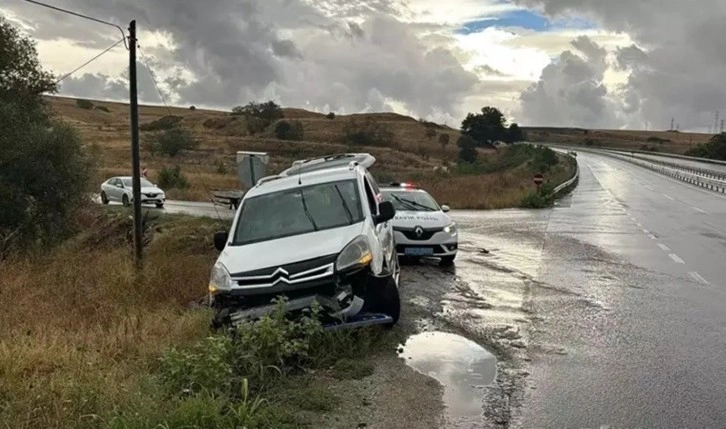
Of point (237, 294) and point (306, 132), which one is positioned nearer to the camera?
point (237, 294)

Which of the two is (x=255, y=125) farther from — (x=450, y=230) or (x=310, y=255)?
(x=310, y=255)

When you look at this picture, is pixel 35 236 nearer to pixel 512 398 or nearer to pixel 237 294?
pixel 237 294

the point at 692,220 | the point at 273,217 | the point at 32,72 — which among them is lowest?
the point at 692,220

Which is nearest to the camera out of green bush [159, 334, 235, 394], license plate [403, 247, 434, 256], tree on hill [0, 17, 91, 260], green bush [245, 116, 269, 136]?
green bush [159, 334, 235, 394]

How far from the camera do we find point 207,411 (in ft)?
16.4

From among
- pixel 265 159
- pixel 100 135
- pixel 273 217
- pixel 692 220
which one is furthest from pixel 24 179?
pixel 100 135

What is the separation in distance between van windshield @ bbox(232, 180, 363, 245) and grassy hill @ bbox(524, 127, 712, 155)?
13392cm

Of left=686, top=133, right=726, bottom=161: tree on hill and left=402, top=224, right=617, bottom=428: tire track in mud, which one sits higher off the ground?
left=686, top=133, right=726, bottom=161: tree on hill

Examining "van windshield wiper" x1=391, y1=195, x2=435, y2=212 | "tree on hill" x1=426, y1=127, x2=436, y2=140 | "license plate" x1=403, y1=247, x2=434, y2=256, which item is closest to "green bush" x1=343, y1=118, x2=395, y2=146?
"tree on hill" x1=426, y1=127, x2=436, y2=140

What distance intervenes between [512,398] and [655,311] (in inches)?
182

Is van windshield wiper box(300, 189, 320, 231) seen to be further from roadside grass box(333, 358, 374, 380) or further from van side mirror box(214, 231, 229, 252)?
roadside grass box(333, 358, 374, 380)

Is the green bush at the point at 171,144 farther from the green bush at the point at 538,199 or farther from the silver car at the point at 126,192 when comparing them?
the green bush at the point at 538,199

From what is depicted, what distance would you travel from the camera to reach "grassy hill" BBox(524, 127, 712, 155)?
144 meters

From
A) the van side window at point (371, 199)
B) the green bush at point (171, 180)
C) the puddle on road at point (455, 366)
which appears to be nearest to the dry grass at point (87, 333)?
the puddle on road at point (455, 366)
